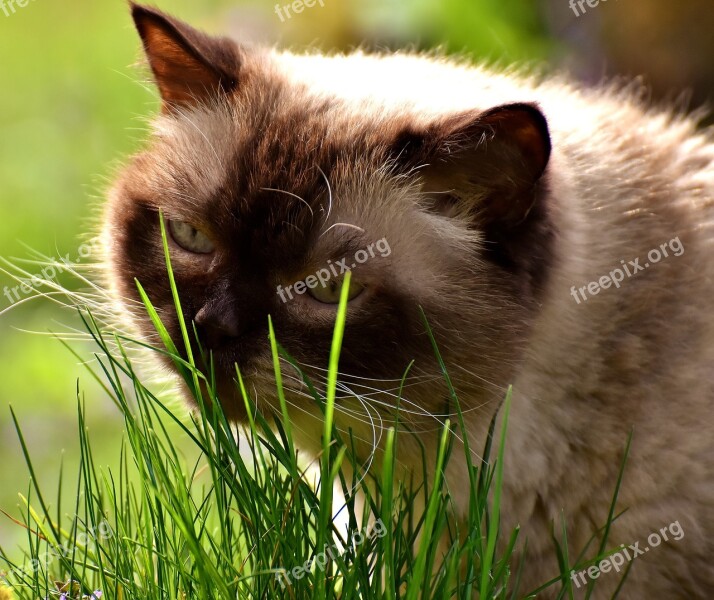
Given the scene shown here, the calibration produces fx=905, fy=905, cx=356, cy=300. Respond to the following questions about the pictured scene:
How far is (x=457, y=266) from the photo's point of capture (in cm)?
157

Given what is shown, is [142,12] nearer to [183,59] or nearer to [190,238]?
[183,59]

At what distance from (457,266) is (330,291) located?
0.76 feet

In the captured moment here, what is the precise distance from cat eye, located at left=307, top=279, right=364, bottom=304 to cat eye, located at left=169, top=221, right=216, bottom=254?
20 centimetres

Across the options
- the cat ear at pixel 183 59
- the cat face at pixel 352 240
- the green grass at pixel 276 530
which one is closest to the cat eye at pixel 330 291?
the cat face at pixel 352 240

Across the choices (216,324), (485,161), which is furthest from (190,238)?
(485,161)

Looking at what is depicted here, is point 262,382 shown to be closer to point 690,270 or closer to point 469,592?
point 469,592

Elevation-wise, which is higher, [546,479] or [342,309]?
[342,309]

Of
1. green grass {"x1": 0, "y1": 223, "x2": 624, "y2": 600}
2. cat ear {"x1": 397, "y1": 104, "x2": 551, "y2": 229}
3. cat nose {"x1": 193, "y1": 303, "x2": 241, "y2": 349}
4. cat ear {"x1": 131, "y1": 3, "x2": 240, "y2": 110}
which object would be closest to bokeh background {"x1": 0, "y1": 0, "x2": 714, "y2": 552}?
cat ear {"x1": 131, "y1": 3, "x2": 240, "y2": 110}

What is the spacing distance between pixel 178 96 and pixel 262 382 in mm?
652

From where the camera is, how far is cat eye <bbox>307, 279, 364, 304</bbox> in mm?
1497

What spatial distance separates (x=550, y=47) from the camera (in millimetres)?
3867

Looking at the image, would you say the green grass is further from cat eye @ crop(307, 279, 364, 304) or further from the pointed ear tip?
the pointed ear tip

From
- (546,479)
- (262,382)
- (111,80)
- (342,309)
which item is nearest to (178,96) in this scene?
(262,382)

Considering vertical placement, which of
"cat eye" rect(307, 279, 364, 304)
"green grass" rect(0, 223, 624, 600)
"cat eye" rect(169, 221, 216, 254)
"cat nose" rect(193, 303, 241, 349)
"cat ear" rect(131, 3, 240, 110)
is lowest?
"green grass" rect(0, 223, 624, 600)
